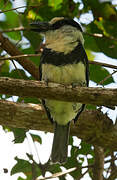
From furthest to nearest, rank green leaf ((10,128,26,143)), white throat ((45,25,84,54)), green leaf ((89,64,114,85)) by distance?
green leaf ((10,128,26,143)) < green leaf ((89,64,114,85)) < white throat ((45,25,84,54))

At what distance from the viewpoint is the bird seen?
10.6ft

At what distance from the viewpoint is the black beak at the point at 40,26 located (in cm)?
361

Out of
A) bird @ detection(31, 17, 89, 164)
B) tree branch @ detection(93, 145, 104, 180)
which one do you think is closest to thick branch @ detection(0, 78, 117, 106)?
bird @ detection(31, 17, 89, 164)

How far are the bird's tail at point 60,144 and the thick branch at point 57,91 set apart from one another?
36.6 inches

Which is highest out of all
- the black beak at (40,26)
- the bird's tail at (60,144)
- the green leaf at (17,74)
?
the black beak at (40,26)

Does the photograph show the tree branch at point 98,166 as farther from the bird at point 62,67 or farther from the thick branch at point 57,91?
the thick branch at point 57,91

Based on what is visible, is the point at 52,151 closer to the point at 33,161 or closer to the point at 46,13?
the point at 33,161

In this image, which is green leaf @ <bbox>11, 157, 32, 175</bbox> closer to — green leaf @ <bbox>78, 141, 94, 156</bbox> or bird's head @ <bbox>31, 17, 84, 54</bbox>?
green leaf @ <bbox>78, 141, 94, 156</bbox>

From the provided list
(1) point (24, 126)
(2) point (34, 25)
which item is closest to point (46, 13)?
(2) point (34, 25)

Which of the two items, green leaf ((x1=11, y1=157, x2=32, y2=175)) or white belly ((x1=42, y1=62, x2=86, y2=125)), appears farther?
green leaf ((x1=11, y1=157, x2=32, y2=175))

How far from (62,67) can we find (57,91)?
1.83ft

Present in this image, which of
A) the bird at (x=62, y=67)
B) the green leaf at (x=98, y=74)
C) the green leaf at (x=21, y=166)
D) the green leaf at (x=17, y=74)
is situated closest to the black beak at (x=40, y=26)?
the bird at (x=62, y=67)

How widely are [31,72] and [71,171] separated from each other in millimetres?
1057

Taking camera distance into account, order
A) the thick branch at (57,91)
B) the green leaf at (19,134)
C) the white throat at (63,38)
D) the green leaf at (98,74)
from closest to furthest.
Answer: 1. the thick branch at (57,91)
2. the white throat at (63,38)
3. the green leaf at (98,74)
4. the green leaf at (19,134)
